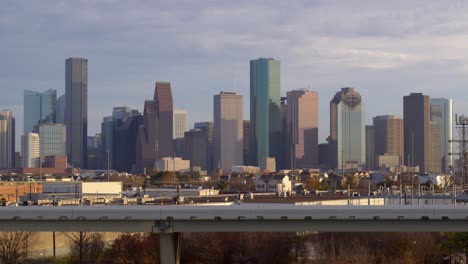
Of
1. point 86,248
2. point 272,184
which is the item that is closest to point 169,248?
point 86,248

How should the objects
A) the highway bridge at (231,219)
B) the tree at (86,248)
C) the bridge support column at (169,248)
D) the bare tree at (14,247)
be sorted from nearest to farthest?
the highway bridge at (231,219), the bridge support column at (169,248), the bare tree at (14,247), the tree at (86,248)

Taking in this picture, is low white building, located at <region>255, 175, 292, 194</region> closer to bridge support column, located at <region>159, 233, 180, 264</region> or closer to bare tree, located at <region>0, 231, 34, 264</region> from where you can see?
bare tree, located at <region>0, 231, 34, 264</region>

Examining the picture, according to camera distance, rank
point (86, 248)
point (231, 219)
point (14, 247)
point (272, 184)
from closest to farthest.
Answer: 1. point (231, 219)
2. point (14, 247)
3. point (86, 248)
4. point (272, 184)

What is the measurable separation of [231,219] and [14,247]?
1877 cm

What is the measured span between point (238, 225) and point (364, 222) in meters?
6.30

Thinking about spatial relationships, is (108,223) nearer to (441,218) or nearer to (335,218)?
(335,218)

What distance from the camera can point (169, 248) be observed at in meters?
44.7

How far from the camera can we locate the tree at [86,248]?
5612 cm

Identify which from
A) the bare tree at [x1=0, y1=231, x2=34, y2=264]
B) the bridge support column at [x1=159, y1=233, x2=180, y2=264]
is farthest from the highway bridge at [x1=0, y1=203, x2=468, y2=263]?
the bare tree at [x1=0, y1=231, x2=34, y2=264]

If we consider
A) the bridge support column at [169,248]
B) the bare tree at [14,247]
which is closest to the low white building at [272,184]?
the bare tree at [14,247]

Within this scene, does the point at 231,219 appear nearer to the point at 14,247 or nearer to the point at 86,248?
the point at 86,248

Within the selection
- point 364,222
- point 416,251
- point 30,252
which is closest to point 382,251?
point 416,251

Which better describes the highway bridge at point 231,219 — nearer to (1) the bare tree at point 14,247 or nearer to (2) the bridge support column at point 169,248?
(2) the bridge support column at point 169,248

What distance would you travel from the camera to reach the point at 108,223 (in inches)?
1802
